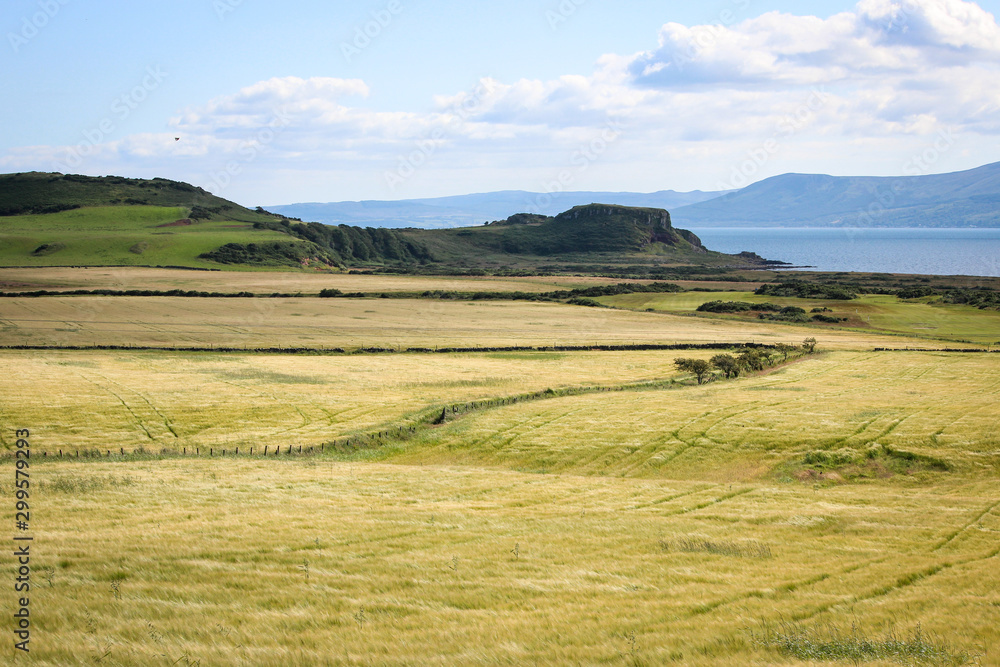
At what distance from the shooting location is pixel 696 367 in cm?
5547

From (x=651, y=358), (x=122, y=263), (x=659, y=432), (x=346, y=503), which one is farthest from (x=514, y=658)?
(x=122, y=263)

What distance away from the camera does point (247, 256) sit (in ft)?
550

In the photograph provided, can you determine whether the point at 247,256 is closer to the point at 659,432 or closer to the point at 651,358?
the point at 651,358

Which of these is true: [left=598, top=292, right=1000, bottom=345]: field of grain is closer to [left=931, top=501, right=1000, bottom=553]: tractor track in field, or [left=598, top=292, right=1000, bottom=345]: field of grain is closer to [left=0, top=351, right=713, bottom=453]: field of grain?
[left=0, top=351, right=713, bottom=453]: field of grain

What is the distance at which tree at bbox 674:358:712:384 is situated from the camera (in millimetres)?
55312

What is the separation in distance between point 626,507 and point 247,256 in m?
159

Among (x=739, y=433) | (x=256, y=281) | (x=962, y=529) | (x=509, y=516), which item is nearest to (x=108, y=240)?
(x=256, y=281)

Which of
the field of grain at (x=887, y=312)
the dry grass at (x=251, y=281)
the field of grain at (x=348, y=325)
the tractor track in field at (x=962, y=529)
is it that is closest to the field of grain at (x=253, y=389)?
the field of grain at (x=348, y=325)

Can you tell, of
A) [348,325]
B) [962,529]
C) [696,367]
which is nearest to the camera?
[962,529]

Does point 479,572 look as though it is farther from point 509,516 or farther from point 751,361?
point 751,361

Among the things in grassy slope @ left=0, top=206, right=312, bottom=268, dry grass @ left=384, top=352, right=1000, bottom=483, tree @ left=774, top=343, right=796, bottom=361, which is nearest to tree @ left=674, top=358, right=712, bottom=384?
dry grass @ left=384, top=352, right=1000, bottom=483

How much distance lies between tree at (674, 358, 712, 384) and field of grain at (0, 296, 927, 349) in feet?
65.6

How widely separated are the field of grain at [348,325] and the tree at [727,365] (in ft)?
57.7

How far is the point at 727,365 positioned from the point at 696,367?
451 cm
